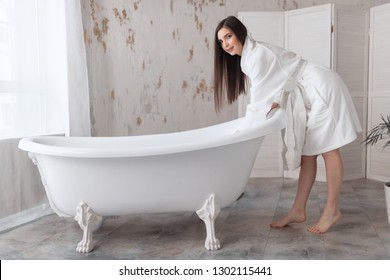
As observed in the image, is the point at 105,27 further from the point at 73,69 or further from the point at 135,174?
the point at 135,174

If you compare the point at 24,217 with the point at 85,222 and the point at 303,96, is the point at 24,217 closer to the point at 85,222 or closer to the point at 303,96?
the point at 85,222

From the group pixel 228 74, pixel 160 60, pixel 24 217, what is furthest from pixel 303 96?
pixel 160 60

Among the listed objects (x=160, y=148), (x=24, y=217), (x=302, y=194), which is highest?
(x=160, y=148)

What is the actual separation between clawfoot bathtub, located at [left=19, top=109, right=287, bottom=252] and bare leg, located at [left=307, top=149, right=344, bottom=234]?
0.39m

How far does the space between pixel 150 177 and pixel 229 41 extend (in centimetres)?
87

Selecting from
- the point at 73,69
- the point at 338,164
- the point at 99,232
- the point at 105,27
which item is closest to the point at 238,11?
the point at 105,27

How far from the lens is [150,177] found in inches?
80.9

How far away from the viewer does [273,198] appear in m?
3.26

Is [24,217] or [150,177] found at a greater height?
[150,177]

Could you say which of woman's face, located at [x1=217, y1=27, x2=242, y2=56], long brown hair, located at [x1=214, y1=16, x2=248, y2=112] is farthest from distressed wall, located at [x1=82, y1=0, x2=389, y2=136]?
woman's face, located at [x1=217, y1=27, x2=242, y2=56]

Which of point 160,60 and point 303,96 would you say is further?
point 160,60

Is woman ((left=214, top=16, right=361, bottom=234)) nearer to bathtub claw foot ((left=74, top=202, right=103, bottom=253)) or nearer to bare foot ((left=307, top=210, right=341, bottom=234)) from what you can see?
bare foot ((left=307, top=210, right=341, bottom=234))

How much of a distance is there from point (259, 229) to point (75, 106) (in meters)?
1.60

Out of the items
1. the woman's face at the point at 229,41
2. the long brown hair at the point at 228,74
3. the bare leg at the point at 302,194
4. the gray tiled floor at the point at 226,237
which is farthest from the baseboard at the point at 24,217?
the woman's face at the point at 229,41
